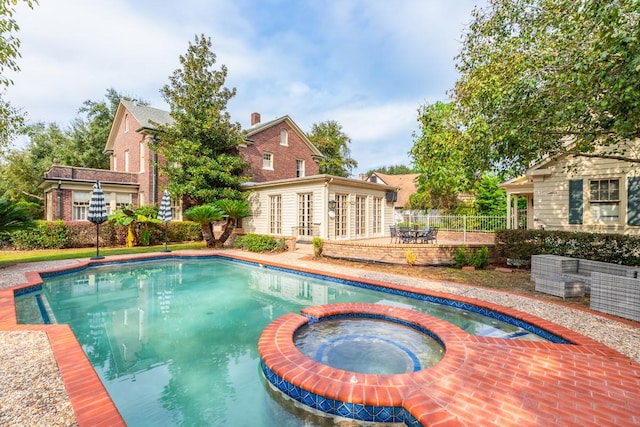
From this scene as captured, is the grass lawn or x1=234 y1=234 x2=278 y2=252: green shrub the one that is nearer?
the grass lawn

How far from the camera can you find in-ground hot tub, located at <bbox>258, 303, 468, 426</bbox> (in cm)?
280

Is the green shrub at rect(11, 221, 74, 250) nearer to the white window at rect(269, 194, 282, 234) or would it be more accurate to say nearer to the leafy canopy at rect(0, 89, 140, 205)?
the white window at rect(269, 194, 282, 234)

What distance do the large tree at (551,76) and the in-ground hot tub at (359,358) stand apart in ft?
14.0

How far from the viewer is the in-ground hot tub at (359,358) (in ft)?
9.20

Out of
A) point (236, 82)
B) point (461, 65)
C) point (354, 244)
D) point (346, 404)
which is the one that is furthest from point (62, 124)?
point (346, 404)

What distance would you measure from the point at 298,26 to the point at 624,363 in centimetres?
1335

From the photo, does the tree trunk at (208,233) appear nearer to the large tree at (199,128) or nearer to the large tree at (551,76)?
the large tree at (199,128)

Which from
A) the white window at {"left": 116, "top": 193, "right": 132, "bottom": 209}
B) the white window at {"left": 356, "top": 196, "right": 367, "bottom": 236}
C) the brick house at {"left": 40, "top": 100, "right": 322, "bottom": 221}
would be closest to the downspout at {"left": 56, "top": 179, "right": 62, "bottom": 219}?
the brick house at {"left": 40, "top": 100, "right": 322, "bottom": 221}

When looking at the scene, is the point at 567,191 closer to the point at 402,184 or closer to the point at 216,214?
the point at 216,214

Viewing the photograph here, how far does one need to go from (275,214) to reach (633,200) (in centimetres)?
1394

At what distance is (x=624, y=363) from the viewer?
3400mm

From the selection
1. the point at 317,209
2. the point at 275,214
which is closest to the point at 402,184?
the point at 275,214

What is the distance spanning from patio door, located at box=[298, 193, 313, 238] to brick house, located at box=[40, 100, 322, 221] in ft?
16.9

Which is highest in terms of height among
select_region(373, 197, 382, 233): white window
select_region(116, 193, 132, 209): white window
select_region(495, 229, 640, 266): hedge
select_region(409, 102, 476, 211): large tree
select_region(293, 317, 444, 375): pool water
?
select_region(409, 102, 476, 211): large tree
